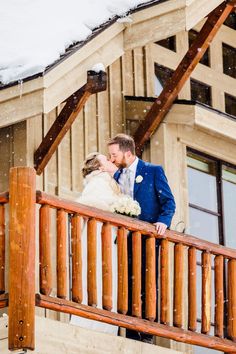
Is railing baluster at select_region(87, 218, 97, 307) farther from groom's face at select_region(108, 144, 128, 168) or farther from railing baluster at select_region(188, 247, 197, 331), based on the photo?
groom's face at select_region(108, 144, 128, 168)

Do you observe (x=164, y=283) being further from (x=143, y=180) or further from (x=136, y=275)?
(x=143, y=180)

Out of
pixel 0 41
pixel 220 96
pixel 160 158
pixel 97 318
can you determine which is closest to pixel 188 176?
pixel 160 158

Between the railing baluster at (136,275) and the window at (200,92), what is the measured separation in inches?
201

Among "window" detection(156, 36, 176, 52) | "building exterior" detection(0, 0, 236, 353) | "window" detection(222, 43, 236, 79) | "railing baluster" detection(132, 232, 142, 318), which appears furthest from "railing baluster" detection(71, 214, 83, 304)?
"window" detection(222, 43, 236, 79)

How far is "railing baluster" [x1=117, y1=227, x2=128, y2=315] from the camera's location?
13.4m

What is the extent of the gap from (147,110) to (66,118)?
5.63ft

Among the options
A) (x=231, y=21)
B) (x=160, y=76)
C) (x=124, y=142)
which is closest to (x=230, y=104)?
(x=231, y=21)

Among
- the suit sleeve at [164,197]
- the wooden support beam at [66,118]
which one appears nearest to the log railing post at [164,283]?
the suit sleeve at [164,197]

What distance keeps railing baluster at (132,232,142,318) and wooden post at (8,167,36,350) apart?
4.30 feet

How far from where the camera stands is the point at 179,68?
16.4 meters

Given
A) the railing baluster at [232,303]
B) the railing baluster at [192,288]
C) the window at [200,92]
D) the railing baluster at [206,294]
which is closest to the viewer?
the railing baluster at [192,288]

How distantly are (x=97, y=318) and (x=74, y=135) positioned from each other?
3.78m

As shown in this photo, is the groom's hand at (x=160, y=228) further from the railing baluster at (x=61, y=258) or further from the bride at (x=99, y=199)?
the railing baluster at (x=61, y=258)

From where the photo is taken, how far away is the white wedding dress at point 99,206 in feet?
46.2
